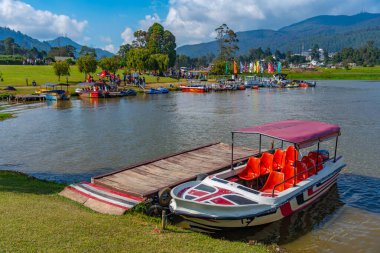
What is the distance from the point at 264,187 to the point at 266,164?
144 centimetres

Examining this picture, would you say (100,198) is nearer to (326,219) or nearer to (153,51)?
(326,219)

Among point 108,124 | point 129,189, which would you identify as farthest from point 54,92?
point 129,189

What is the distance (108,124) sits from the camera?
39844mm

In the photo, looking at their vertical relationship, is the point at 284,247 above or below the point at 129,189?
below

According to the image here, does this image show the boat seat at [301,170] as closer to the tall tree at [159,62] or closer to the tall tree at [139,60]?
the tall tree at [139,60]

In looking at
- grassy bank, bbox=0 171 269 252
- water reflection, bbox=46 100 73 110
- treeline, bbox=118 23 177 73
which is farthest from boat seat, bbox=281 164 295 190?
treeline, bbox=118 23 177 73

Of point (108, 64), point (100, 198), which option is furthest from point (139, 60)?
point (100, 198)

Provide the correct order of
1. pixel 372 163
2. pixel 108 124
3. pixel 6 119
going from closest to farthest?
pixel 372 163 < pixel 108 124 < pixel 6 119

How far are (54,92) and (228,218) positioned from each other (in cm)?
5901

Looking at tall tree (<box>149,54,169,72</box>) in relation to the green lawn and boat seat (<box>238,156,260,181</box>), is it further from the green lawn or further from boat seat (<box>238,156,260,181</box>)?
boat seat (<box>238,156,260,181</box>)

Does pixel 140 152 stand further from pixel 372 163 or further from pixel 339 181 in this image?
pixel 372 163

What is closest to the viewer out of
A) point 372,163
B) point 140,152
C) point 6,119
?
point 372,163

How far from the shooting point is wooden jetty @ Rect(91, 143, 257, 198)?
15417 millimetres

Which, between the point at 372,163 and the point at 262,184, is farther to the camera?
the point at 372,163
